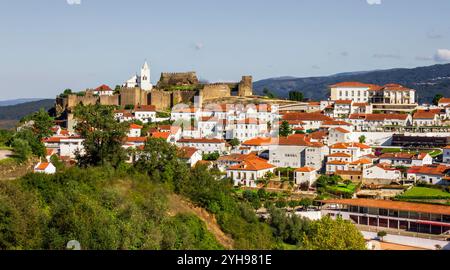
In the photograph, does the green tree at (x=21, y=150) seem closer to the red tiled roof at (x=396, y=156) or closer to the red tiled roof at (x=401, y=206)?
the red tiled roof at (x=401, y=206)

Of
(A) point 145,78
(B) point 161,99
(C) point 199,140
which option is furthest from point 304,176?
(A) point 145,78

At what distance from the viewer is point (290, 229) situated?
838 inches

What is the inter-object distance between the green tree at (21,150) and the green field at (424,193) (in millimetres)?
15821

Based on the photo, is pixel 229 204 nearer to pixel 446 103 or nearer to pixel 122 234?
pixel 122 234

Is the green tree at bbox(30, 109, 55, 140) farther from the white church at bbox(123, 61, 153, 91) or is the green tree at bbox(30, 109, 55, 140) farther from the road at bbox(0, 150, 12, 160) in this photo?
the white church at bbox(123, 61, 153, 91)

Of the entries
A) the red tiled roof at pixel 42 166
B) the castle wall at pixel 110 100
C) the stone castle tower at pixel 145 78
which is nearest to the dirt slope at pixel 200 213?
the red tiled roof at pixel 42 166

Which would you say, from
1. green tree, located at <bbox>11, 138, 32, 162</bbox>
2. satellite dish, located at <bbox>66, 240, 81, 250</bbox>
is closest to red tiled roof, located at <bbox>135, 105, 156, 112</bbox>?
green tree, located at <bbox>11, 138, 32, 162</bbox>

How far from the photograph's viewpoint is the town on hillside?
23203 mm

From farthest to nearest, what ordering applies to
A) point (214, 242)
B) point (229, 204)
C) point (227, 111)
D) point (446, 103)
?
point (446, 103) → point (227, 111) → point (229, 204) → point (214, 242)

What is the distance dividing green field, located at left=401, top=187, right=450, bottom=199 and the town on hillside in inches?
1.7

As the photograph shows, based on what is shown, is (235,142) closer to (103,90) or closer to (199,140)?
(199,140)

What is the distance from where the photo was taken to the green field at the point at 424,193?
84.4ft

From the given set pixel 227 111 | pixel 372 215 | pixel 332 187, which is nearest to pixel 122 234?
pixel 372 215

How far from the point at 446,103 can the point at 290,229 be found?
2741 centimetres
